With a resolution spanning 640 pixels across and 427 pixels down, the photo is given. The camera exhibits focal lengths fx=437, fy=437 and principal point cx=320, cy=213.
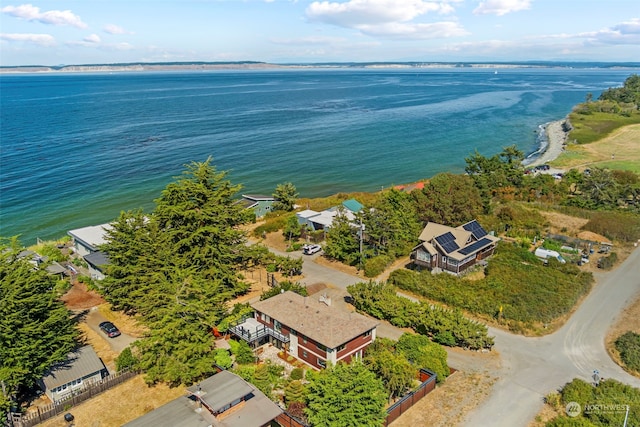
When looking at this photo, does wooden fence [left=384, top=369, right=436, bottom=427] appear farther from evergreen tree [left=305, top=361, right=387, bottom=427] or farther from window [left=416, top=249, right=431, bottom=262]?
window [left=416, top=249, right=431, bottom=262]

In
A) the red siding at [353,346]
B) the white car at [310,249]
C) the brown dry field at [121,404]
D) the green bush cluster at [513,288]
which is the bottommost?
the white car at [310,249]

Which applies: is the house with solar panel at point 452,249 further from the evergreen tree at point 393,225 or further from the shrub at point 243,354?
the shrub at point 243,354

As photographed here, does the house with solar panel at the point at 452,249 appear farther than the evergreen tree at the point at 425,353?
Yes

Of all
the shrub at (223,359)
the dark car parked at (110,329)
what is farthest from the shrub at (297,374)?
the dark car parked at (110,329)

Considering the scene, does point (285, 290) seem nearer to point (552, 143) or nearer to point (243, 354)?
point (243, 354)

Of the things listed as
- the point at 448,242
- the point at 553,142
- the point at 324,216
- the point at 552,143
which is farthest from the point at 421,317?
the point at 553,142

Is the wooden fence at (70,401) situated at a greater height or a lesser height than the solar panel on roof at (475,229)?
lesser

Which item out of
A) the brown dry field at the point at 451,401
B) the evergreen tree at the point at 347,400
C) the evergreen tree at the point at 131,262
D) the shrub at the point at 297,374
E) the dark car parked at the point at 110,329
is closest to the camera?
the evergreen tree at the point at 347,400

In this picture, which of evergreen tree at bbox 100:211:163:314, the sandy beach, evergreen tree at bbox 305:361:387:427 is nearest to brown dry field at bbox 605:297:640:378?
evergreen tree at bbox 305:361:387:427
